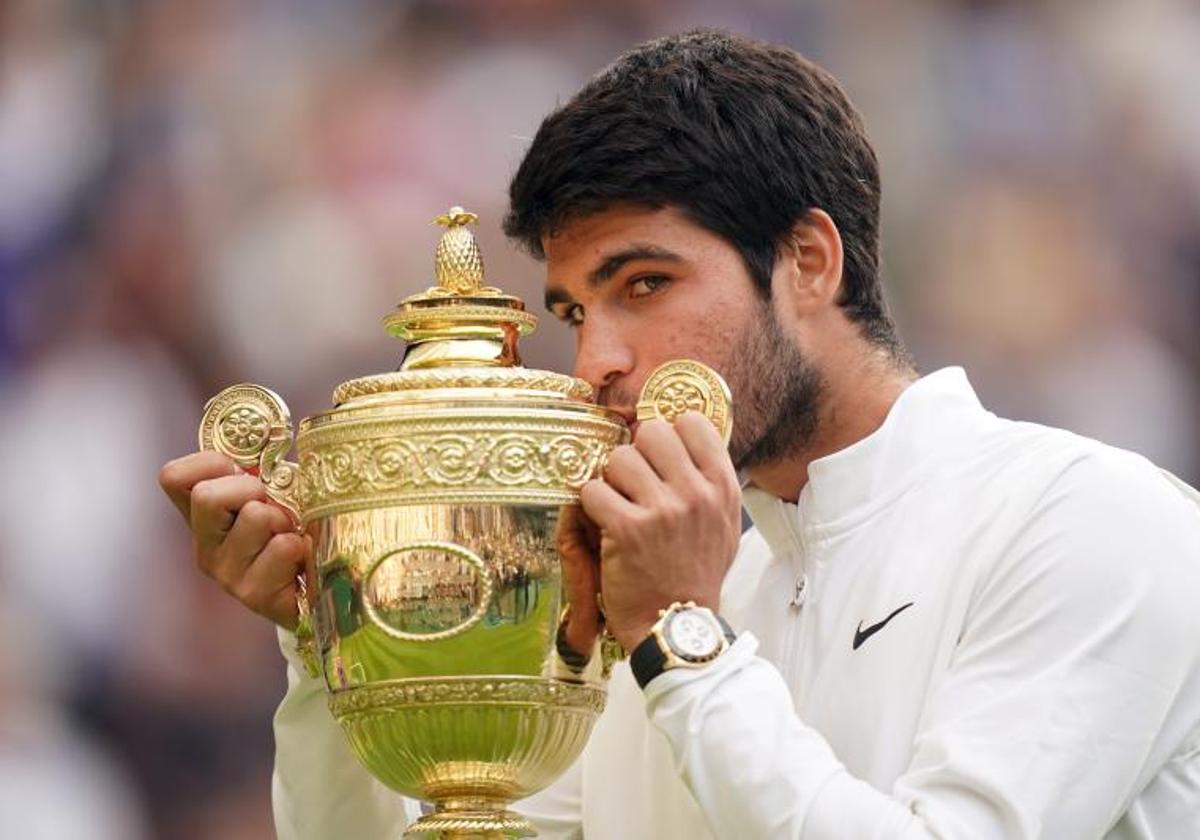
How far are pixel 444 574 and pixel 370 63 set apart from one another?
157 inches

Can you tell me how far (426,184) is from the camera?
6137 millimetres

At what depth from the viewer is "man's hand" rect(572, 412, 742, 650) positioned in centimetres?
253

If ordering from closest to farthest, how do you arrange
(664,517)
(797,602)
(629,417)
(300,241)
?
1. (664,517)
2. (629,417)
3. (797,602)
4. (300,241)

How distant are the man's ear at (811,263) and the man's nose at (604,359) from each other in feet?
0.94

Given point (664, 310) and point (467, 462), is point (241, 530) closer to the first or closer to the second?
point (467, 462)

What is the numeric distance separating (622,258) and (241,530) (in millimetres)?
553

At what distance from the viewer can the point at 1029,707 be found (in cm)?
258

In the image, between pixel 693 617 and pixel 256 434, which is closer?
pixel 693 617

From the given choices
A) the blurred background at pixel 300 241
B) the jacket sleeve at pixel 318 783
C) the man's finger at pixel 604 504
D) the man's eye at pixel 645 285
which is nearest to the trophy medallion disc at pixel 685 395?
the man's finger at pixel 604 504

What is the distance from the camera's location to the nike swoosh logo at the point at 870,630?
282 cm

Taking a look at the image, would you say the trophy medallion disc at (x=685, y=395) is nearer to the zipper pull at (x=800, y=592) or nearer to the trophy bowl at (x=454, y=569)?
the trophy bowl at (x=454, y=569)

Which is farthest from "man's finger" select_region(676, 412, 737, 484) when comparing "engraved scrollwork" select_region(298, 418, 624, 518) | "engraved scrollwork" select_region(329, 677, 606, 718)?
"engraved scrollwork" select_region(329, 677, 606, 718)

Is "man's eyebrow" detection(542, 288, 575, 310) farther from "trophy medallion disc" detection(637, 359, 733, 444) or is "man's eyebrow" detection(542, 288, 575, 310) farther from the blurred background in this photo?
the blurred background

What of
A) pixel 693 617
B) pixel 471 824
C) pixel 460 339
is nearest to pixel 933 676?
pixel 693 617
